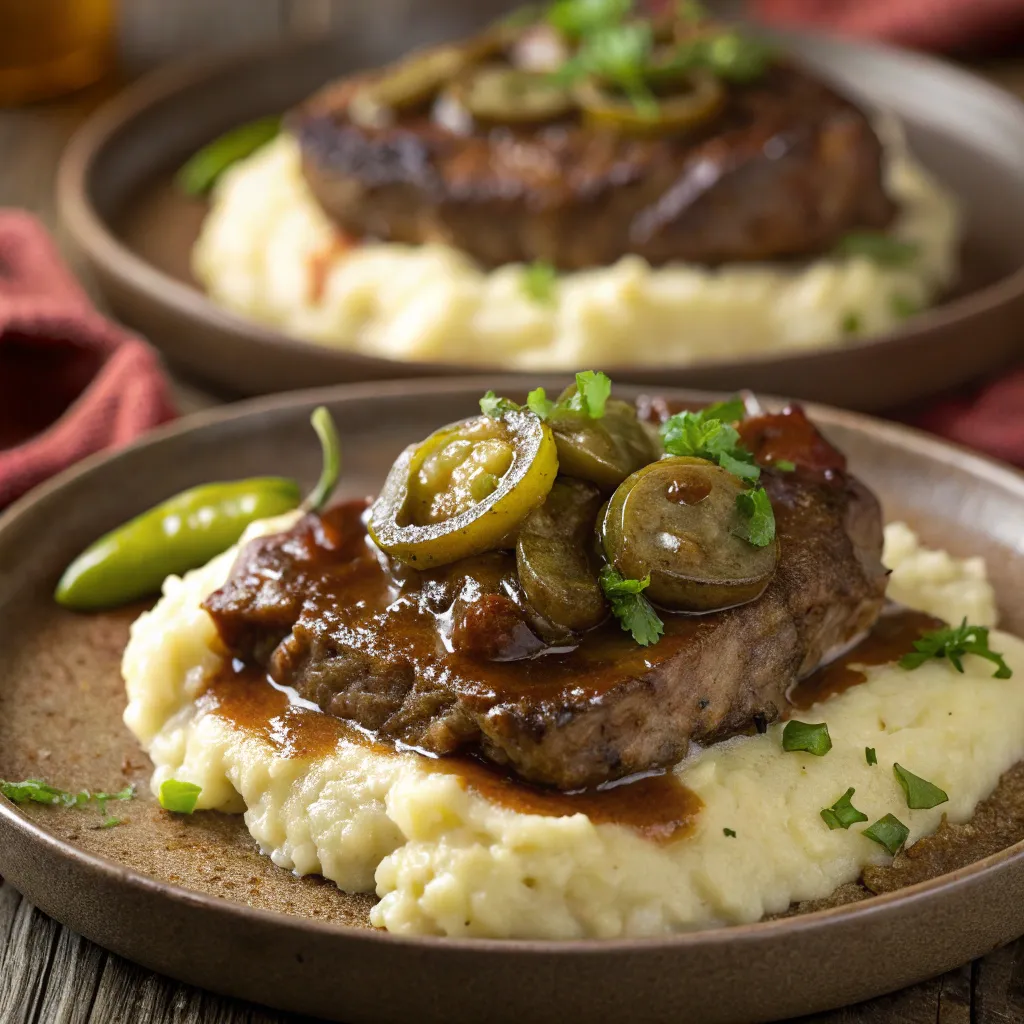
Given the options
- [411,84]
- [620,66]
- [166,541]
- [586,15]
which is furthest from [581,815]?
[586,15]

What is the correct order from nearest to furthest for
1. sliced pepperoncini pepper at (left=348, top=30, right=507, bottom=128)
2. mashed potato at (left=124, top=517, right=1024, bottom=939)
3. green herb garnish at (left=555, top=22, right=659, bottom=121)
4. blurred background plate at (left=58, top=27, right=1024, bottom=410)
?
mashed potato at (left=124, top=517, right=1024, bottom=939), blurred background plate at (left=58, top=27, right=1024, bottom=410), green herb garnish at (left=555, top=22, right=659, bottom=121), sliced pepperoncini pepper at (left=348, top=30, right=507, bottom=128)

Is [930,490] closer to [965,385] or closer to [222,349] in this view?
[965,385]

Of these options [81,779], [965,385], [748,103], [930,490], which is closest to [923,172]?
[748,103]

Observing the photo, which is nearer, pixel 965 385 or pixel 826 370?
pixel 826 370

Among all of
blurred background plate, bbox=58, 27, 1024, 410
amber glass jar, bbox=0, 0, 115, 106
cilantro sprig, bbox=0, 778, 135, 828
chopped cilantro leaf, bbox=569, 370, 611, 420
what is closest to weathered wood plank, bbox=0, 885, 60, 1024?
cilantro sprig, bbox=0, 778, 135, 828

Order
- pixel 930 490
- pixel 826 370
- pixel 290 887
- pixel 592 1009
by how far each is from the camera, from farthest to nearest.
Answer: pixel 826 370 < pixel 930 490 < pixel 290 887 < pixel 592 1009

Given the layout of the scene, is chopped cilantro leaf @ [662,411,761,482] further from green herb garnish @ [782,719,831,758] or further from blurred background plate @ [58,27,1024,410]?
blurred background plate @ [58,27,1024,410]
